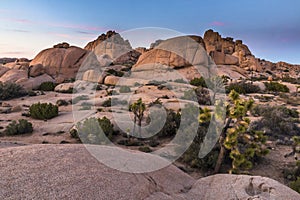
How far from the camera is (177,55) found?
34094 millimetres

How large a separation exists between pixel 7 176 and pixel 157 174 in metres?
2.66

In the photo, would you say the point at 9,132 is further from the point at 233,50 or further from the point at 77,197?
the point at 233,50

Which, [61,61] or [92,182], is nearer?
[92,182]

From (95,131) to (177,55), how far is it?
26.1 meters

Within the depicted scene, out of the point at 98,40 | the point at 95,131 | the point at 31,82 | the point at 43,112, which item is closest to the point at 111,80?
the point at 31,82

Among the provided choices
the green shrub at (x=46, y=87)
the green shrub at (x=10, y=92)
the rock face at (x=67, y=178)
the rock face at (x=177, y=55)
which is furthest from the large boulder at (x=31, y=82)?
the rock face at (x=67, y=178)

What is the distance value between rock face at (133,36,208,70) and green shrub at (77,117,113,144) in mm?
24127

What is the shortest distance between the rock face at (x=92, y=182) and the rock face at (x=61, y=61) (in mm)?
27727

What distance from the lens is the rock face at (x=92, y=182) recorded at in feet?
11.9

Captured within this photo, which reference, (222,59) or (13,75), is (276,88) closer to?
(222,59)

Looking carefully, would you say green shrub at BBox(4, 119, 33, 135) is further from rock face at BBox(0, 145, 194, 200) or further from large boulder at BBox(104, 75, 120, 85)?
large boulder at BBox(104, 75, 120, 85)

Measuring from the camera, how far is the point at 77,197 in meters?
3.52

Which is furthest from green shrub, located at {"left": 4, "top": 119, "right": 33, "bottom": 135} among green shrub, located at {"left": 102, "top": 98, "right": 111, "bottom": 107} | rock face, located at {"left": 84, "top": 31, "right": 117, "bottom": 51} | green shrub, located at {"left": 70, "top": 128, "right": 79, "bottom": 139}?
rock face, located at {"left": 84, "top": 31, "right": 117, "bottom": 51}

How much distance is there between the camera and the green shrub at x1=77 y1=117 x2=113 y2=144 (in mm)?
9195
